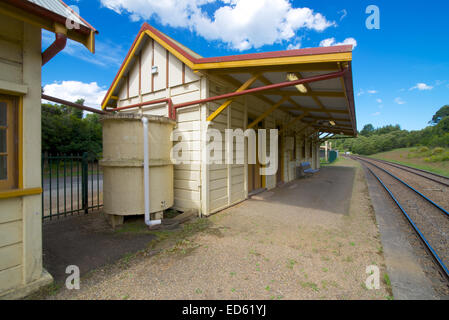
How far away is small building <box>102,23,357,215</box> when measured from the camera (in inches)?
159

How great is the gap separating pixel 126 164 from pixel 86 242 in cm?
155

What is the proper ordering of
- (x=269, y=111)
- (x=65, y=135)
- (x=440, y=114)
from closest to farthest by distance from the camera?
(x=269, y=111)
(x=65, y=135)
(x=440, y=114)

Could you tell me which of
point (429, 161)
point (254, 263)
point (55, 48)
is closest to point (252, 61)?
point (55, 48)

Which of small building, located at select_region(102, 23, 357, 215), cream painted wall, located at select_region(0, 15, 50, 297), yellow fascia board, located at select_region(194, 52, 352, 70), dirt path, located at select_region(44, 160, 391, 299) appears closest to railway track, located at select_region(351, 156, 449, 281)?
dirt path, located at select_region(44, 160, 391, 299)

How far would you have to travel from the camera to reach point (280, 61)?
12.5 ft

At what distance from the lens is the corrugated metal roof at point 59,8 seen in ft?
7.18

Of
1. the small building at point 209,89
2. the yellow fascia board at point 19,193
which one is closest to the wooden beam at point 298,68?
the small building at point 209,89

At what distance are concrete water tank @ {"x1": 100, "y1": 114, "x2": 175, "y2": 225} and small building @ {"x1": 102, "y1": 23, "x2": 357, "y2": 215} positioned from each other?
3.53 feet

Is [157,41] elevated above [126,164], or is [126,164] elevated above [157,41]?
[157,41]

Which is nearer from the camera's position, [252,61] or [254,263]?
[254,263]

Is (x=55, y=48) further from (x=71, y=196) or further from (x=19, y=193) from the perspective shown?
(x=71, y=196)

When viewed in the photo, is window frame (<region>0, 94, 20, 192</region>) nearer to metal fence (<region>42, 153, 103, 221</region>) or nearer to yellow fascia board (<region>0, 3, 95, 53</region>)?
yellow fascia board (<region>0, 3, 95, 53</region>)

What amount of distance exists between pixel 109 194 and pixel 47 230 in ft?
4.49
